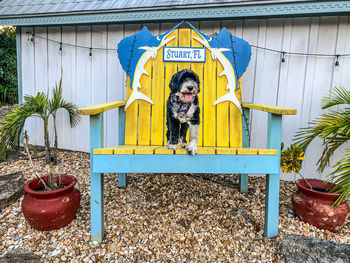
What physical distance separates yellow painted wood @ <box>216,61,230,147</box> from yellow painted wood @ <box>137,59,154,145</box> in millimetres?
608

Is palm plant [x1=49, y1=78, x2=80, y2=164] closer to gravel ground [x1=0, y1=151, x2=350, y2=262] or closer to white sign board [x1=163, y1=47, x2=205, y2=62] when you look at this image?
gravel ground [x1=0, y1=151, x2=350, y2=262]

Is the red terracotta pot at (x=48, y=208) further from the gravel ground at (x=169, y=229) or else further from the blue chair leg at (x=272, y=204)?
the blue chair leg at (x=272, y=204)

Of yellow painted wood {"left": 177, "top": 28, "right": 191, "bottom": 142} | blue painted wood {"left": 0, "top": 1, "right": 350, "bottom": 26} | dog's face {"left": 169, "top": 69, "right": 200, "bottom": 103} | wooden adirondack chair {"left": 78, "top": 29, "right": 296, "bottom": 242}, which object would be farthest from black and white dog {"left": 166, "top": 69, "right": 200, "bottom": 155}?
blue painted wood {"left": 0, "top": 1, "right": 350, "bottom": 26}

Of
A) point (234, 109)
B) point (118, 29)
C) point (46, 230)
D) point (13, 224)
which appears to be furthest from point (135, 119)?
point (118, 29)

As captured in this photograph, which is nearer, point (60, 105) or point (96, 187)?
point (96, 187)

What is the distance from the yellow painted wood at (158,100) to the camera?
7.36 feet

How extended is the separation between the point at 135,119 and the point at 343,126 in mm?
1666

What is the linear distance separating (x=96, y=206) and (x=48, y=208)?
0.36 meters

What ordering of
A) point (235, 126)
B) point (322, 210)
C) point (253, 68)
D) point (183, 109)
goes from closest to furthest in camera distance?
point (183, 109)
point (322, 210)
point (235, 126)
point (253, 68)

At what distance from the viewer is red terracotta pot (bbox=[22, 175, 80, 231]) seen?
1766 millimetres

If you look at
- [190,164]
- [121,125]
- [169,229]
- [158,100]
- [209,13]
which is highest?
[209,13]

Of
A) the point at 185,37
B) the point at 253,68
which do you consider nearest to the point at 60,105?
the point at 185,37

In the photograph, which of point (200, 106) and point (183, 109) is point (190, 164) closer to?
point (183, 109)

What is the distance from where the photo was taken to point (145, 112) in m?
2.27
